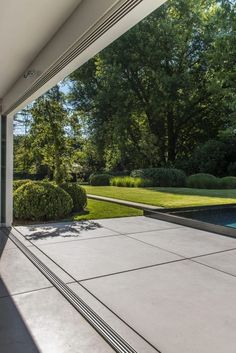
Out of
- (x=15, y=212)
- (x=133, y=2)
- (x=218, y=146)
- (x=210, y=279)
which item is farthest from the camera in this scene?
(x=218, y=146)

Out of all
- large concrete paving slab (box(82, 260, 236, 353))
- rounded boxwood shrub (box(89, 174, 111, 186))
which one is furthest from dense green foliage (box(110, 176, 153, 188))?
large concrete paving slab (box(82, 260, 236, 353))

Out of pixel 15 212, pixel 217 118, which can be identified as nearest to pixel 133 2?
pixel 15 212

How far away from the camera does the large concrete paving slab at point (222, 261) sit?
13.0 ft

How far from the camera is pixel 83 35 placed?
110 inches

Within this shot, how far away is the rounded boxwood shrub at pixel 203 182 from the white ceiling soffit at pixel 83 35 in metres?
10.8

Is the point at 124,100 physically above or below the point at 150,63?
below

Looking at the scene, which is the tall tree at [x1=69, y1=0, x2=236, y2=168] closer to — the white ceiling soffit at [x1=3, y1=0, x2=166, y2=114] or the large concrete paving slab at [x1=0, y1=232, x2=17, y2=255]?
the large concrete paving slab at [x1=0, y1=232, x2=17, y2=255]

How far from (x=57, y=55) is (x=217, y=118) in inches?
665

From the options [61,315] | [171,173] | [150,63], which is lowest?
[61,315]

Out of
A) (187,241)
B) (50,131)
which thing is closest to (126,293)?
(187,241)

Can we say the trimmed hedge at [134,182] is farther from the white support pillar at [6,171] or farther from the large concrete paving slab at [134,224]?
the white support pillar at [6,171]

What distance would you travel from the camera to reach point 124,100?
1789cm

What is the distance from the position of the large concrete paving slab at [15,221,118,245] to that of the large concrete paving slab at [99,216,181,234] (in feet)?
0.69

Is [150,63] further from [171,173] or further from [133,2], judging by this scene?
[133,2]
